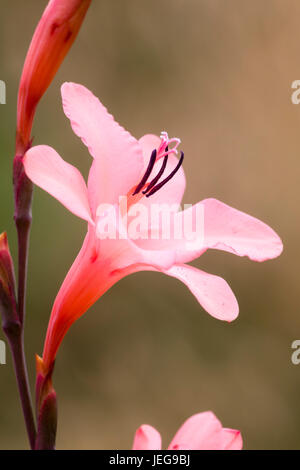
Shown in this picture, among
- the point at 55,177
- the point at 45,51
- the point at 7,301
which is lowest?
the point at 7,301

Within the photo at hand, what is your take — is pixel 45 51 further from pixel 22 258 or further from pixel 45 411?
pixel 45 411

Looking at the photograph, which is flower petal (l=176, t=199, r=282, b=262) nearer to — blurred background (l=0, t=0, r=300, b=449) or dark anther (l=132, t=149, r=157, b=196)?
dark anther (l=132, t=149, r=157, b=196)

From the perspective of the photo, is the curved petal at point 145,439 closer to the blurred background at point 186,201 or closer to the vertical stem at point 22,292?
the vertical stem at point 22,292

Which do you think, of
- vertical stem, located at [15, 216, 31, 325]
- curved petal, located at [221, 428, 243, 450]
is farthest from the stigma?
curved petal, located at [221, 428, 243, 450]

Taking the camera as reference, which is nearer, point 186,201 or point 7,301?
point 7,301

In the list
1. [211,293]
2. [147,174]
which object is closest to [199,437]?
[211,293]

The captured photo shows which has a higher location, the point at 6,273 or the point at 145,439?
the point at 6,273

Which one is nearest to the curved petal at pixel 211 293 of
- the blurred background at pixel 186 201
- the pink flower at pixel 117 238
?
the pink flower at pixel 117 238
